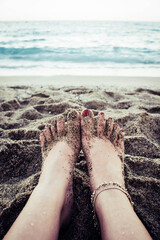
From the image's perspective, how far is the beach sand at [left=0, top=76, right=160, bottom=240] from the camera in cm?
100

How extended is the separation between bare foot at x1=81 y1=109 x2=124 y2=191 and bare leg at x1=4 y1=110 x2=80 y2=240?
9 centimetres

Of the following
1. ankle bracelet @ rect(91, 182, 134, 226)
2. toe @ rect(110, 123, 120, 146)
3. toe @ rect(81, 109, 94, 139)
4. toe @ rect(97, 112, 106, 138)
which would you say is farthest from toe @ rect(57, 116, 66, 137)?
ankle bracelet @ rect(91, 182, 134, 226)

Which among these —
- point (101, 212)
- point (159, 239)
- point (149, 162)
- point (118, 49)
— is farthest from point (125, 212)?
point (118, 49)

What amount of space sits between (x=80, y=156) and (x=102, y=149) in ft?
0.72

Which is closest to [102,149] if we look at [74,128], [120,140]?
[120,140]

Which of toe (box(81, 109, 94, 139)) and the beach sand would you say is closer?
the beach sand

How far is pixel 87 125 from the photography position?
1540mm

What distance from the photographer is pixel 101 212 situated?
92cm

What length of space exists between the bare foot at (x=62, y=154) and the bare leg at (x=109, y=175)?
0.09m

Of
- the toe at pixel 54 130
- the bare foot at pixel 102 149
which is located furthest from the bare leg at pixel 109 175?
the toe at pixel 54 130

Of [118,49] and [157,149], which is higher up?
[118,49]

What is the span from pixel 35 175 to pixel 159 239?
82 centimetres

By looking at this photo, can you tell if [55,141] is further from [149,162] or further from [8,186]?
[149,162]

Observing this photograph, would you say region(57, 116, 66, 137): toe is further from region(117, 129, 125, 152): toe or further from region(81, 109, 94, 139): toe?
region(117, 129, 125, 152): toe
